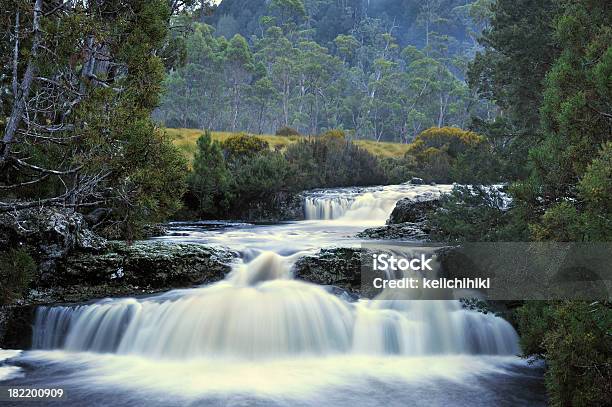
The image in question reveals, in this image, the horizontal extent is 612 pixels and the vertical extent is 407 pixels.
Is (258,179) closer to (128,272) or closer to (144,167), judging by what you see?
(128,272)

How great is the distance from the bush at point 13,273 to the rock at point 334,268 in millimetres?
4411

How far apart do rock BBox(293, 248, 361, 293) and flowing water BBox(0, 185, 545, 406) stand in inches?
16.6

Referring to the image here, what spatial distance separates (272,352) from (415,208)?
820 centimetres

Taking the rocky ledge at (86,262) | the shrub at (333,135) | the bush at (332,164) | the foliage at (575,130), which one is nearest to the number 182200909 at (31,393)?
the rocky ledge at (86,262)

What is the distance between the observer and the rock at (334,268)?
920 cm

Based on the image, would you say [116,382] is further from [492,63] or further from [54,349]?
[492,63]

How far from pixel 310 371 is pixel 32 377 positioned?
3570 mm

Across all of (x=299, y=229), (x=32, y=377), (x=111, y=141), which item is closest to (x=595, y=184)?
(x=111, y=141)

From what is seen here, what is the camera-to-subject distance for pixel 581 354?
439cm

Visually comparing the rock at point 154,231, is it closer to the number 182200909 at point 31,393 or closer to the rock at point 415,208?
the rock at point 415,208

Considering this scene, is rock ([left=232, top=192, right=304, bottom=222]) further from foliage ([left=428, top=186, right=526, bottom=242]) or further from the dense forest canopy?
the dense forest canopy

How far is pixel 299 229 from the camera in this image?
16000mm

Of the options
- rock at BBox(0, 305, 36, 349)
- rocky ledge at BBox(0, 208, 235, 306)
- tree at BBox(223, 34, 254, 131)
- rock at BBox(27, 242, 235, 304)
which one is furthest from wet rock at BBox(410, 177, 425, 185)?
tree at BBox(223, 34, 254, 131)

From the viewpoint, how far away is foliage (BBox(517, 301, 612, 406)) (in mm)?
4336
